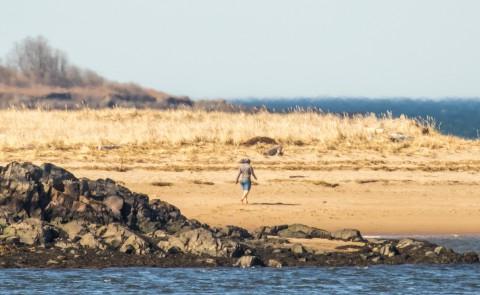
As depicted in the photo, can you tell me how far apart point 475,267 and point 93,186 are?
24.3 ft

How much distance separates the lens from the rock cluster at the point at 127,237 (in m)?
23.0

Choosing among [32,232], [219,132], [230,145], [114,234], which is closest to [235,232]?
[114,234]

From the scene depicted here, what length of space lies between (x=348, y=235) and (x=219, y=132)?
17.2 meters

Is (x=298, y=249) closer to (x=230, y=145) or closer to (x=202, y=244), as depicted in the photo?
(x=202, y=244)

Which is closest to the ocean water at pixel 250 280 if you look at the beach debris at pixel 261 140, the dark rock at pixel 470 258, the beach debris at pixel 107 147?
the dark rock at pixel 470 258

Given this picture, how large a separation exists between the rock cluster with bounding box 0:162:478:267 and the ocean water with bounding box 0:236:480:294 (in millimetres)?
428

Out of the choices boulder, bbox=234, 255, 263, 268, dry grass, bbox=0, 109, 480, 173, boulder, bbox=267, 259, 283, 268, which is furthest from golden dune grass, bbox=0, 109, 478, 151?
boulder, bbox=234, 255, 263, 268

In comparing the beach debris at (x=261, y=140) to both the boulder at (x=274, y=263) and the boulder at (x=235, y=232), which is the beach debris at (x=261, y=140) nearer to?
the boulder at (x=235, y=232)

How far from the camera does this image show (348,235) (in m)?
25.0

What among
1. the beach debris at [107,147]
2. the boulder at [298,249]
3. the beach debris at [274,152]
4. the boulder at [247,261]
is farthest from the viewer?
the beach debris at [107,147]

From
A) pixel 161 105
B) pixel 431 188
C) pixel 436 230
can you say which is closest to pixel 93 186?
pixel 436 230

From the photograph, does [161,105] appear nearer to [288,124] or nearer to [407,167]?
[288,124]

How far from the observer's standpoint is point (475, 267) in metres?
23.1

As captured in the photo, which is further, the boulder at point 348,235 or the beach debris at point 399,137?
the beach debris at point 399,137
